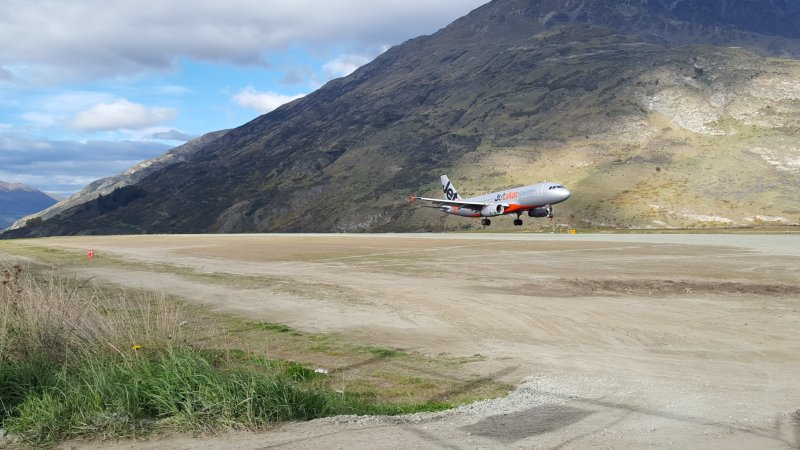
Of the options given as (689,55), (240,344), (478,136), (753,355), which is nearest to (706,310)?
(753,355)

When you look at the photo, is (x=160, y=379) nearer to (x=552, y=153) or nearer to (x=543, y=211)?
(x=543, y=211)

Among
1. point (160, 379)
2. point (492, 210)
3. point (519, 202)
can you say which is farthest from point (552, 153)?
point (160, 379)

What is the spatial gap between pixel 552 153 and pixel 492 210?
51.7 m

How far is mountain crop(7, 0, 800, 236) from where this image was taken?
90556mm

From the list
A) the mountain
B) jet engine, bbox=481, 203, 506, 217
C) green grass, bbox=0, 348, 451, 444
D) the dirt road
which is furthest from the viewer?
the mountain

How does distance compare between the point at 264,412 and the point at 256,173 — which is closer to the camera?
the point at 264,412

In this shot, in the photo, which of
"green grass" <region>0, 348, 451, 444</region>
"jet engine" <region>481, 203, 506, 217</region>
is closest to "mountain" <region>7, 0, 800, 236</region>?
"jet engine" <region>481, 203, 506, 217</region>

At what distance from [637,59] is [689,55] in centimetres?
1132

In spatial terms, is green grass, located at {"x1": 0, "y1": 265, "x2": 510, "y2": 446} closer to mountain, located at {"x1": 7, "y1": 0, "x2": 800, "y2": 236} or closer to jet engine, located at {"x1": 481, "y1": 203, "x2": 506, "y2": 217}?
jet engine, located at {"x1": 481, "y1": 203, "x2": 506, "y2": 217}

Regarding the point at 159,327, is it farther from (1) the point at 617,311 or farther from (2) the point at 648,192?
(2) the point at 648,192

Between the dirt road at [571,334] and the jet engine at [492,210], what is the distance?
3215 centimetres

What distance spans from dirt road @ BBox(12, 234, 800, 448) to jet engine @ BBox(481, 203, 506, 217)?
32152 millimetres

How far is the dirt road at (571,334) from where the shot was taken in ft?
24.3

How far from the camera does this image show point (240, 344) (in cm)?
1406
